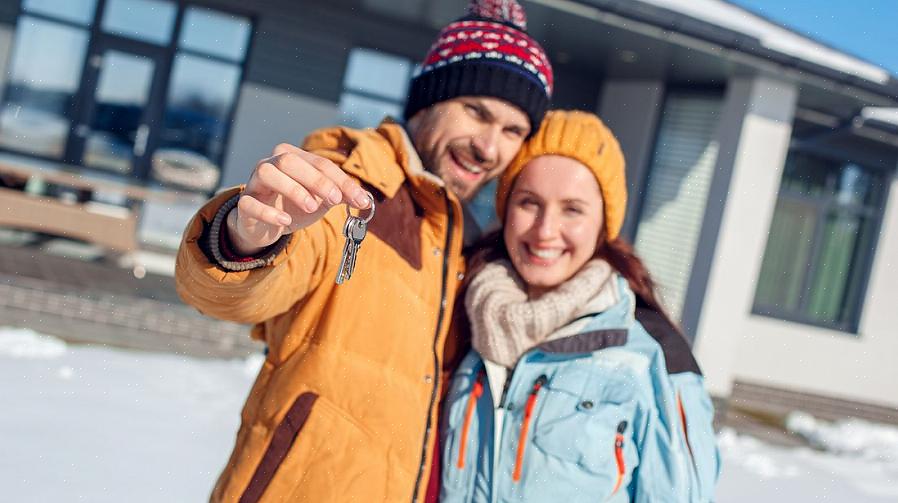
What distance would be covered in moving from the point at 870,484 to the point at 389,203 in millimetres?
7010

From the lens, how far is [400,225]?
1.79 metres

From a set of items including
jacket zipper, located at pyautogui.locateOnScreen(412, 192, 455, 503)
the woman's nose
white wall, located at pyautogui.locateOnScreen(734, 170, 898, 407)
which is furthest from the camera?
white wall, located at pyautogui.locateOnScreen(734, 170, 898, 407)

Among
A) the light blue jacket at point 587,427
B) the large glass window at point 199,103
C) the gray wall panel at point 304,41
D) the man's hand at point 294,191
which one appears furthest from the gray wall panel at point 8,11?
the man's hand at point 294,191

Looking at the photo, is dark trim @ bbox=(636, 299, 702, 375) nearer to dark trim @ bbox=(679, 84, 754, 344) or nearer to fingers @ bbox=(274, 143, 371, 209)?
fingers @ bbox=(274, 143, 371, 209)

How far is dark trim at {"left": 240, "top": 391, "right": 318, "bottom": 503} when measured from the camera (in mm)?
1628

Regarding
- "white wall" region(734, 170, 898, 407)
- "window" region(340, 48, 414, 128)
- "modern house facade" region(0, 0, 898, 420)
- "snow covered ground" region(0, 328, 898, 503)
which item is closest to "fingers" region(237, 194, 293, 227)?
"snow covered ground" region(0, 328, 898, 503)

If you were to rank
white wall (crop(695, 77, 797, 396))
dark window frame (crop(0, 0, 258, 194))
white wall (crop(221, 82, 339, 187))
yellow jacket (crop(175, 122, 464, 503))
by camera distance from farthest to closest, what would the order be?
dark window frame (crop(0, 0, 258, 194)), white wall (crop(221, 82, 339, 187)), white wall (crop(695, 77, 797, 396)), yellow jacket (crop(175, 122, 464, 503))

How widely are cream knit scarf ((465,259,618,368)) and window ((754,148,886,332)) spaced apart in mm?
10592

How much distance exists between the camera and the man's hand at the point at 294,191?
1.18 meters

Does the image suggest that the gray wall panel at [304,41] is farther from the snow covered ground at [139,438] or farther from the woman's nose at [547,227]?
the woman's nose at [547,227]

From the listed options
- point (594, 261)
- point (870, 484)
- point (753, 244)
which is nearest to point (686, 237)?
point (753, 244)

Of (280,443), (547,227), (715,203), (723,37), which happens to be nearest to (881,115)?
(715,203)

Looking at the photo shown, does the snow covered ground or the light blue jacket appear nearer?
the light blue jacket

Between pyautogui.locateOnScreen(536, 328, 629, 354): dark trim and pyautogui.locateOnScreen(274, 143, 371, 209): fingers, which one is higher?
pyautogui.locateOnScreen(274, 143, 371, 209): fingers
